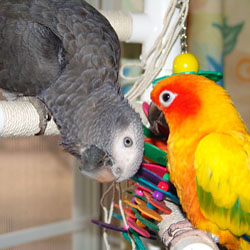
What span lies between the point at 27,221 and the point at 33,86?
938 mm

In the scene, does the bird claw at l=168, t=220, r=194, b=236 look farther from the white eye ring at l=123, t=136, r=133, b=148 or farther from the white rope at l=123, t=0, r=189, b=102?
the white rope at l=123, t=0, r=189, b=102

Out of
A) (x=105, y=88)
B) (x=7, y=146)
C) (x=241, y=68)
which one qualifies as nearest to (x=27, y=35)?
(x=105, y=88)

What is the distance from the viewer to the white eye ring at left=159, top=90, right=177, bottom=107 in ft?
2.87

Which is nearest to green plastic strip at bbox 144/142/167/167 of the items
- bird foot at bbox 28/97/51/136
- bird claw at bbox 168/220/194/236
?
bird claw at bbox 168/220/194/236

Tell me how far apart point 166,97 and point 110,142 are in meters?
0.17

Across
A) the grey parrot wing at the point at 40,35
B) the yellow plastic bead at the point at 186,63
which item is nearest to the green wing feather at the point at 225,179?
the yellow plastic bead at the point at 186,63

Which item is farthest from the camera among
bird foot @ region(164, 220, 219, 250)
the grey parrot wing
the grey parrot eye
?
the grey parrot wing

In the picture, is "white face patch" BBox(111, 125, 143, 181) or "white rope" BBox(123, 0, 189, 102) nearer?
"white face patch" BBox(111, 125, 143, 181)

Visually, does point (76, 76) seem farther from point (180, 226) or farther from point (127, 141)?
point (180, 226)

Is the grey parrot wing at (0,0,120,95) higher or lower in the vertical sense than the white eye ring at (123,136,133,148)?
higher

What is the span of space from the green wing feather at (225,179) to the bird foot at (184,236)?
63 millimetres

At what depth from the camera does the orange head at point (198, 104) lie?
2.78ft

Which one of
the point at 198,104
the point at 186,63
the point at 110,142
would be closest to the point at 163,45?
the point at 186,63

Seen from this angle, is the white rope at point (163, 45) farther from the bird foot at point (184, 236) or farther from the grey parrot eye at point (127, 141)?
the bird foot at point (184, 236)
